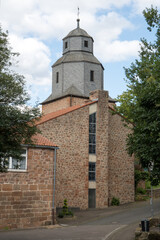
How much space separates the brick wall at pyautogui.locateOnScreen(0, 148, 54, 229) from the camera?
18.7m

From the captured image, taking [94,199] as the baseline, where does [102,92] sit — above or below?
above

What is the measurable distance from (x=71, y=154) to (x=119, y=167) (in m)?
5.70

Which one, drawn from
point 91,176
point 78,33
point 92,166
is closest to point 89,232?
point 91,176

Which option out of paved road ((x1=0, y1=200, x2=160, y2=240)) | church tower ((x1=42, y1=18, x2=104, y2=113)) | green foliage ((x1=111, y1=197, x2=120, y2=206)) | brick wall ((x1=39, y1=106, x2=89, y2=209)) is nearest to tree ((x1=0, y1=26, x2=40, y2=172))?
paved road ((x1=0, y1=200, x2=160, y2=240))

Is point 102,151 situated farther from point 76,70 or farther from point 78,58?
point 78,58

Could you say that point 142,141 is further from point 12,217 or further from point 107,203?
point 107,203

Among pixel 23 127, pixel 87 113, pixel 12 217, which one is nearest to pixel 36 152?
pixel 12 217

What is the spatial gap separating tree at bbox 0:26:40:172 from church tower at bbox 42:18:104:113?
29949 mm

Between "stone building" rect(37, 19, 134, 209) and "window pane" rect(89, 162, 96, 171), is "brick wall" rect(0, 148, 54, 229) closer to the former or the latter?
"stone building" rect(37, 19, 134, 209)

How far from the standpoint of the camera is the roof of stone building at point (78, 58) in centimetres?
4378

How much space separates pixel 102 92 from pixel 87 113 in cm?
268

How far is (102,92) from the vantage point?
3117cm

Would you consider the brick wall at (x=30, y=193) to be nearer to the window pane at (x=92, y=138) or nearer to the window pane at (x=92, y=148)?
the window pane at (x=92, y=148)

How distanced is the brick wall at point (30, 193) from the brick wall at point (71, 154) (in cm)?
695
